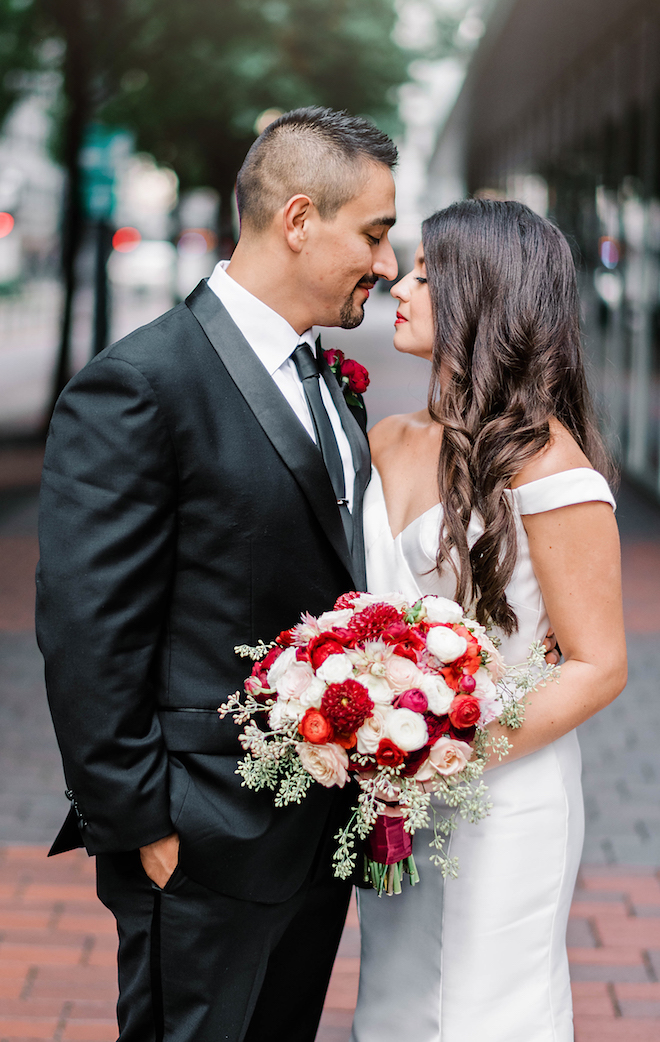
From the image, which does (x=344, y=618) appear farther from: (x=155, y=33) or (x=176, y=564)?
(x=155, y=33)

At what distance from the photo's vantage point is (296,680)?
1.88 metres

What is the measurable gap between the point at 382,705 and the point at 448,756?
5.8 inches

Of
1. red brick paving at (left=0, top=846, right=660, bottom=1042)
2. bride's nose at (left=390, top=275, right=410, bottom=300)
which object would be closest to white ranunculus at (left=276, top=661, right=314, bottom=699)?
bride's nose at (left=390, top=275, right=410, bottom=300)

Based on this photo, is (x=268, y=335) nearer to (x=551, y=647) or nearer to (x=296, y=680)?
(x=296, y=680)

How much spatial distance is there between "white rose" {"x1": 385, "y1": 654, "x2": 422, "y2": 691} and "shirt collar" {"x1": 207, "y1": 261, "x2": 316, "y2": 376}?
2.24 ft

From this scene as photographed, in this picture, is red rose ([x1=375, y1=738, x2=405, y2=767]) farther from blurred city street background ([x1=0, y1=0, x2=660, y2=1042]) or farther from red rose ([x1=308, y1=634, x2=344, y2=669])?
blurred city street background ([x1=0, y1=0, x2=660, y2=1042])

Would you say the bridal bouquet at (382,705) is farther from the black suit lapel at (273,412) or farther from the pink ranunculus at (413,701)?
the black suit lapel at (273,412)

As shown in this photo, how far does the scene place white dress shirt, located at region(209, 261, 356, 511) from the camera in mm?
2223

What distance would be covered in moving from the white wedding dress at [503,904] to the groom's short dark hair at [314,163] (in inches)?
29.1

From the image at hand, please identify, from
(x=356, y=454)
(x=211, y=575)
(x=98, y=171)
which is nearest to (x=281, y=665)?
(x=211, y=575)

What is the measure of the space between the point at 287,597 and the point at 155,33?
48.0 feet

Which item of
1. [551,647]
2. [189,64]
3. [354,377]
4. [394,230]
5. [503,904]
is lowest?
[394,230]

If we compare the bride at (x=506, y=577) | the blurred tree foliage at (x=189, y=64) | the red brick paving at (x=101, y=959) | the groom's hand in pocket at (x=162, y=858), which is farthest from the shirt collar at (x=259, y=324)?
the blurred tree foliage at (x=189, y=64)

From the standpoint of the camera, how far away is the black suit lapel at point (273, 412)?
2.12 metres
